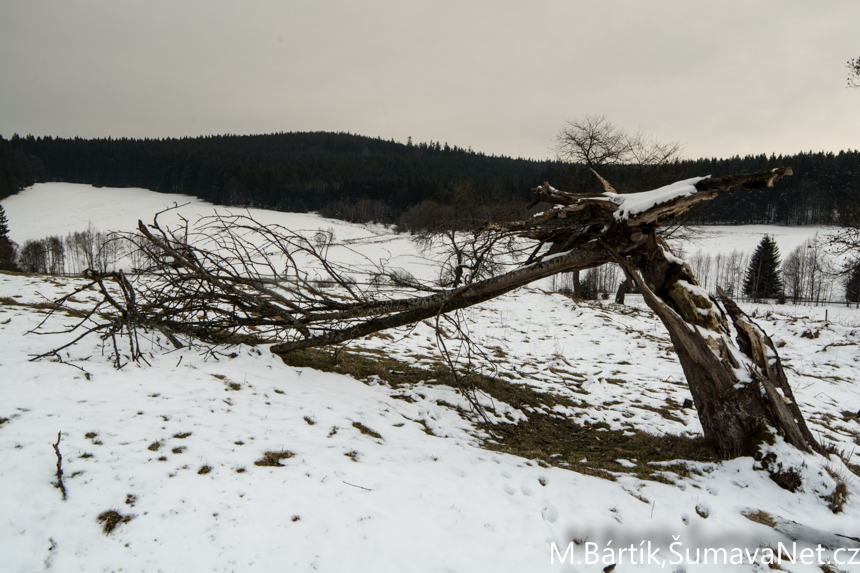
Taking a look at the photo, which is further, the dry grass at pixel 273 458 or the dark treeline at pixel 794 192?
the dark treeline at pixel 794 192

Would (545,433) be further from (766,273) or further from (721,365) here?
(766,273)

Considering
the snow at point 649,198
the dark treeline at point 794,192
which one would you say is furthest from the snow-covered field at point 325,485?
the dark treeline at point 794,192

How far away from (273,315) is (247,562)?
12.1ft

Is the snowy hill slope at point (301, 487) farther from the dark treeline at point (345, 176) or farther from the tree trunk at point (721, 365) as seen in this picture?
the dark treeline at point (345, 176)

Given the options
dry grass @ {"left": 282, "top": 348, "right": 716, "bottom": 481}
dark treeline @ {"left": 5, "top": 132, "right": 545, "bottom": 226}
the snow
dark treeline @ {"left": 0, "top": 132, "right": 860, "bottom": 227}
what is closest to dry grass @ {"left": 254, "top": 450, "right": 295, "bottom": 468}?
dry grass @ {"left": 282, "top": 348, "right": 716, "bottom": 481}

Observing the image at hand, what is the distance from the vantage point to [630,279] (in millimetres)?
5078

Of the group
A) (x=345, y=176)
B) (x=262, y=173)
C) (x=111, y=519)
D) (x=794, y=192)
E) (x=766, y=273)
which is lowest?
(x=111, y=519)

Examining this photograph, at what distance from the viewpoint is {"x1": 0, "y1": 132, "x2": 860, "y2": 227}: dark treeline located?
46.2 meters

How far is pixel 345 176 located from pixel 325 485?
81.2 metres

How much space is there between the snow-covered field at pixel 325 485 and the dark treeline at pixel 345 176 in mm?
17324

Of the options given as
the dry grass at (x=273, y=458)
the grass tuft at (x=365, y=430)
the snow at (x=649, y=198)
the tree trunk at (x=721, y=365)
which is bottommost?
the grass tuft at (x=365, y=430)

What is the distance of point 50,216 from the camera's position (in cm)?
5694

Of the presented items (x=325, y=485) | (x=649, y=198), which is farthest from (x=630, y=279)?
(x=325, y=485)

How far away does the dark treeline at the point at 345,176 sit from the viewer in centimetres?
4625
